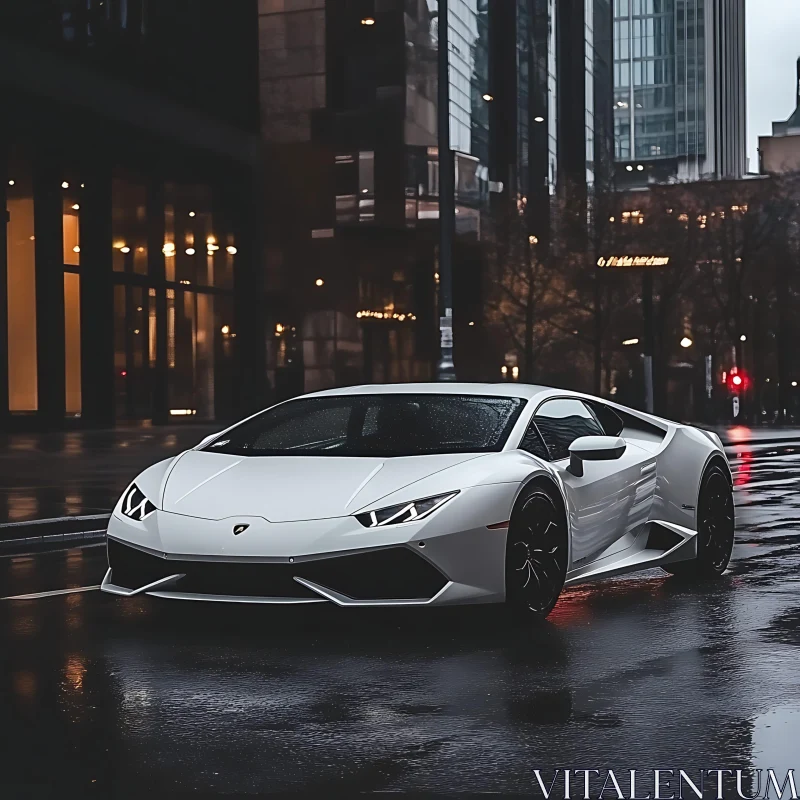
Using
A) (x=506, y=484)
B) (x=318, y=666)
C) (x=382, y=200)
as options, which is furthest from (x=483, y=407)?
(x=382, y=200)

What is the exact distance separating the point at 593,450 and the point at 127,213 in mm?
35820

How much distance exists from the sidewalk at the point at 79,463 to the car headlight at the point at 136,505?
5.82 metres

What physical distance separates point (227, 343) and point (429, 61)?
1289 centimetres

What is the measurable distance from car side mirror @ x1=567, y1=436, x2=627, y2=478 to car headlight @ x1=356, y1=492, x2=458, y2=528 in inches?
48.9

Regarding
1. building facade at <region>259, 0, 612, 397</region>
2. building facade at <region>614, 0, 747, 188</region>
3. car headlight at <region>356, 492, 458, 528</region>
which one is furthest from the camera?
building facade at <region>614, 0, 747, 188</region>

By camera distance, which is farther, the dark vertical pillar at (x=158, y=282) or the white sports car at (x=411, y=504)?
the dark vertical pillar at (x=158, y=282)

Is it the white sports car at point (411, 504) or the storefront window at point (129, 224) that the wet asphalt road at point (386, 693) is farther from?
the storefront window at point (129, 224)

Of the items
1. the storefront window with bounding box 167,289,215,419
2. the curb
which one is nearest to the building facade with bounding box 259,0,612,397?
the storefront window with bounding box 167,289,215,419

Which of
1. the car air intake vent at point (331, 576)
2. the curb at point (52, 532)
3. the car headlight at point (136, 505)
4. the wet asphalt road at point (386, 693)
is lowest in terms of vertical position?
the curb at point (52, 532)

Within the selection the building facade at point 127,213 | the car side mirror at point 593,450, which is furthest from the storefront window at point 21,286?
the car side mirror at point 593,450

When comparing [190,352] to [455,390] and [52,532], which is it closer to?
[52,532]

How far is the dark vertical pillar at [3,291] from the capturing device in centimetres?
3562

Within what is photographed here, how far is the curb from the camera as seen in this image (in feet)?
41.2

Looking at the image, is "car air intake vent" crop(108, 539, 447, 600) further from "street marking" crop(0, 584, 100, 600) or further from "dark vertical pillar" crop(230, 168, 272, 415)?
"dark vertical pillar" crop(230, 168, 272, 415)
